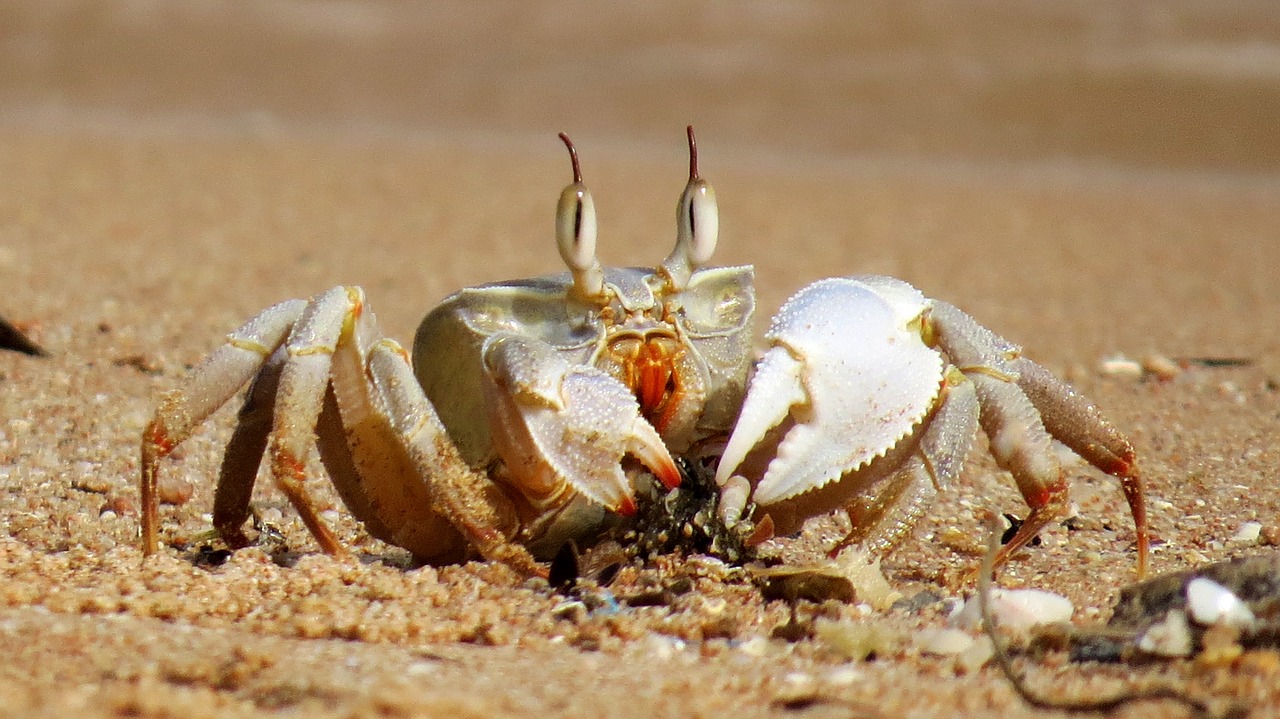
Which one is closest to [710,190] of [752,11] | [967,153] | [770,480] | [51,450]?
[770,480]

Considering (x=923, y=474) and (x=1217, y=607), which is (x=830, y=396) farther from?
(x=1217, y=607)

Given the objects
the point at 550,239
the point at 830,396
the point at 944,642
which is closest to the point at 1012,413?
the point at 830,396

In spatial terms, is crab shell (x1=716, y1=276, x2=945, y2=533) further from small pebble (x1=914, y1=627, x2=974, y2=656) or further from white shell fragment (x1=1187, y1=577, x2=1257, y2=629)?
white shell fragment (x1=1187, y1=577, x2=1257, y2=629)

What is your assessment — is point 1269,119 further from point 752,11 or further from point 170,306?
point 170,306

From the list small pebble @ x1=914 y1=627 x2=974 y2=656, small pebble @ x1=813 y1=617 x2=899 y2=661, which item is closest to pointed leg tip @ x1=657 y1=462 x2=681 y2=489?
small pebble @ x1=813 y1=617 x2=899 y2=661

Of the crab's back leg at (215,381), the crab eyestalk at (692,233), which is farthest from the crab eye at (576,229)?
the crab's back leg at (215,381)
